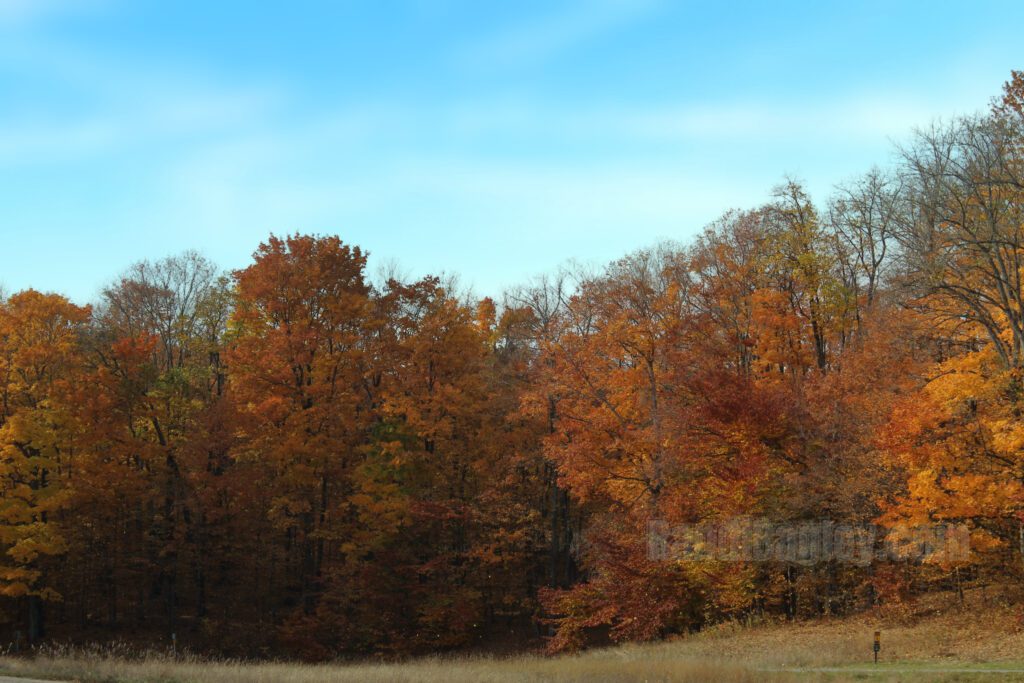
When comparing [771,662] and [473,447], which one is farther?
[473,447]

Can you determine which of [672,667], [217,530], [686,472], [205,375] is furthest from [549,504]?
[672,667]

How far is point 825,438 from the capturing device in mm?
30516

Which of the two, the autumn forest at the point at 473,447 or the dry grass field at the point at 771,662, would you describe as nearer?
the dry grass field at the point at 771,662

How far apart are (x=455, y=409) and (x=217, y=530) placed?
1071 cm

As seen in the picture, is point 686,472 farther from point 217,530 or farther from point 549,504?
point 217,530

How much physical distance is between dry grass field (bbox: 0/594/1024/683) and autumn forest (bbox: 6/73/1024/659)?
210 centimetres

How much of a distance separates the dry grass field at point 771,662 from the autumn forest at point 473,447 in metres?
2.10

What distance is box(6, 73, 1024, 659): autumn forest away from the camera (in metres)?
30.0

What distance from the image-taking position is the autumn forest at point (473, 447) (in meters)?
30.0

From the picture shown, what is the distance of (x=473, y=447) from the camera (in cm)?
4050

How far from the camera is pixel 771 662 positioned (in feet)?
72.5

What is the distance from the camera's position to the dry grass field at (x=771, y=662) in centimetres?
1883

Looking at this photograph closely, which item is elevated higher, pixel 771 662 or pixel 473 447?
pixel 473 447

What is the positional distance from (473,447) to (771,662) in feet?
66.3
